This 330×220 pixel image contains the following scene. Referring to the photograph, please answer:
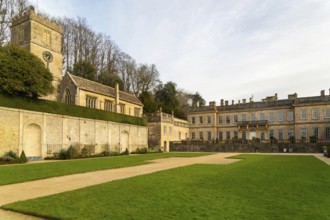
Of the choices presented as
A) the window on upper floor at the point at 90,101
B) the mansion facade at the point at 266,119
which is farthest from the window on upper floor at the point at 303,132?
the window on upper floor at the point at 90,101

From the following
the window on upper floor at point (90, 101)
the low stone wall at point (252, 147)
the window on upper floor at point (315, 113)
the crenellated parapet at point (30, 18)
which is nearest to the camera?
the crenellated parapet at point (30, 18)

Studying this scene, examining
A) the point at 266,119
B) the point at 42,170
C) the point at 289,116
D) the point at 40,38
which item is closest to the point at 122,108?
the point at 40,38

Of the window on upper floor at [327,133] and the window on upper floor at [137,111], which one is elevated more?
the window on upper floor at [137,111]

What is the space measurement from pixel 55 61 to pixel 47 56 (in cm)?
157

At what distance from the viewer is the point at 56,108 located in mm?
26047

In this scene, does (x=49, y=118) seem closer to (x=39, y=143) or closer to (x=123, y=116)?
(x=39, y=143)

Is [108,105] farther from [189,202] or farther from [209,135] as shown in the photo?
[189,202]

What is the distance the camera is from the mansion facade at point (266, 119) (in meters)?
44.2

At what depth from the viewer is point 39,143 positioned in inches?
930

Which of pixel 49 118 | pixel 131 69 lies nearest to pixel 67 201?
pixel 49 118

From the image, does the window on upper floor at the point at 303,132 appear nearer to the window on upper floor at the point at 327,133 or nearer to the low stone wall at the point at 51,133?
the window on upper floor at the point at 327,133

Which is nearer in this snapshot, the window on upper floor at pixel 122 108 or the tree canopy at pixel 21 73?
the tree canopy at pixel 21 73

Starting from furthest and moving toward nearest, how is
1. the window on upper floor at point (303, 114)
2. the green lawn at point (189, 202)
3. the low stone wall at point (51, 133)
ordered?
the window on upper floor at point (303, 114)
the low stone wall at point (51, 133)
the green lawn at point (189, 202)

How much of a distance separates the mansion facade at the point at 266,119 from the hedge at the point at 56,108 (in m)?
22.2
